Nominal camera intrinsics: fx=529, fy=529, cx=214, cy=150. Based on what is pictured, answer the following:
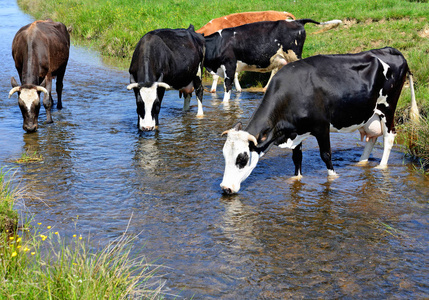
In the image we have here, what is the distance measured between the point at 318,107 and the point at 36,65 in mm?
6410

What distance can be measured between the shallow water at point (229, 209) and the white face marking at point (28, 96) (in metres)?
0.63

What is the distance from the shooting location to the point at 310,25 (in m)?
17.8

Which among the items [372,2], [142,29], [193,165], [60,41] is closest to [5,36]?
[142,29]

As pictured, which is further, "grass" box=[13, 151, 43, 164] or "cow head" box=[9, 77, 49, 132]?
"cow head" box=[9, 77, 49, 132]

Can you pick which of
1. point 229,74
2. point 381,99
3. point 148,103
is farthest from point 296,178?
point 229,74

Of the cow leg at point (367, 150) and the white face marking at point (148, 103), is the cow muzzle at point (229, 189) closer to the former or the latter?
the cow leg at point (367, 150)

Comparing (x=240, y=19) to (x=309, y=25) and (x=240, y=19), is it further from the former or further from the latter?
(x=309, y=25)

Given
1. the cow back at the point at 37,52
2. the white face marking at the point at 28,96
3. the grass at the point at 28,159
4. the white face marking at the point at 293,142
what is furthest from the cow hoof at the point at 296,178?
the cow back at the point at 37,52

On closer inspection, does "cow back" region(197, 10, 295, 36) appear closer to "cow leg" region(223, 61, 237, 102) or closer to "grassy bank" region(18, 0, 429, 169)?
"grassy bank" region(18, 0, 429, 169)

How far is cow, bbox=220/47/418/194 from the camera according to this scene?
7.04 meters

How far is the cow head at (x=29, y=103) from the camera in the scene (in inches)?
408

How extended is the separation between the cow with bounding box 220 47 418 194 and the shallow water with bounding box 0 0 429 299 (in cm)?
56

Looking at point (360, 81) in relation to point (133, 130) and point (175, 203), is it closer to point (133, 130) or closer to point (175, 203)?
point (175, 203)

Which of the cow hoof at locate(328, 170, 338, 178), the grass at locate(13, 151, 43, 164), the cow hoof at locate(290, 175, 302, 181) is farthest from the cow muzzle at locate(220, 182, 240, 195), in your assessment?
the grass at locate(13, 151, 43, 164)
